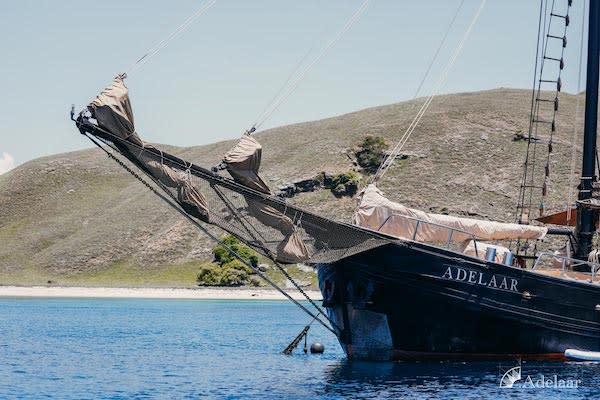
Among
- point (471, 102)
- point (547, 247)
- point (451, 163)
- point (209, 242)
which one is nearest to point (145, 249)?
point (209, 242)

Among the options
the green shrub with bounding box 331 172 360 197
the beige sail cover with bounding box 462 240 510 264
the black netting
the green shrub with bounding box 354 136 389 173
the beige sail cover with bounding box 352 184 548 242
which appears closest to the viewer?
the black netting

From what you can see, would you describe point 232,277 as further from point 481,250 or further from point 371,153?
point 481,250

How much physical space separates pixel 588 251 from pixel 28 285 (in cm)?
9073

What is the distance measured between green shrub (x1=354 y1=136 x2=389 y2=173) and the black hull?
98094 mm

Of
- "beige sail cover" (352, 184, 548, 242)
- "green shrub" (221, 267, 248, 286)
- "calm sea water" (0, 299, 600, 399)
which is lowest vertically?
"calm sea water" (0, 299, 600, 399)

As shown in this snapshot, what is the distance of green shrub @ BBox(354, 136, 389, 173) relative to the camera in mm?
135750

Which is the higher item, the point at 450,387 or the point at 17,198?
the point at 17,198

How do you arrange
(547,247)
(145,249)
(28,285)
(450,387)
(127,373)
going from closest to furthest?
(450,387) → (127,373) → (547,247) → (28,285) → (145,249)

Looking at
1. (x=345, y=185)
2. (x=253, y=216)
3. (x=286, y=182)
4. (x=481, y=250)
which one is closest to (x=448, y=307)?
(x=481, y=250)

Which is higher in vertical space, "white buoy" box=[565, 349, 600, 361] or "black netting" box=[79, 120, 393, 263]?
"black netting" box=[79, 120, 393, 263]

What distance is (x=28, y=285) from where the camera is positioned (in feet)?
394

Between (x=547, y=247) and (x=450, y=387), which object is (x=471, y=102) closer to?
(x=547, y=247)

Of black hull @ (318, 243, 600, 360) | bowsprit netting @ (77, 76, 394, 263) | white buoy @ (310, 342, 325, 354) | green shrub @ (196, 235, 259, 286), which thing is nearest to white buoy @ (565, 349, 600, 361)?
black hull @ (318, 243, 600, 360)

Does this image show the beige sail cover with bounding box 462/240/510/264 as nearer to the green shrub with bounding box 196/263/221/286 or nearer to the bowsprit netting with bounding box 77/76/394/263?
the bowsprit netting with bounding box 77/76/394/263
